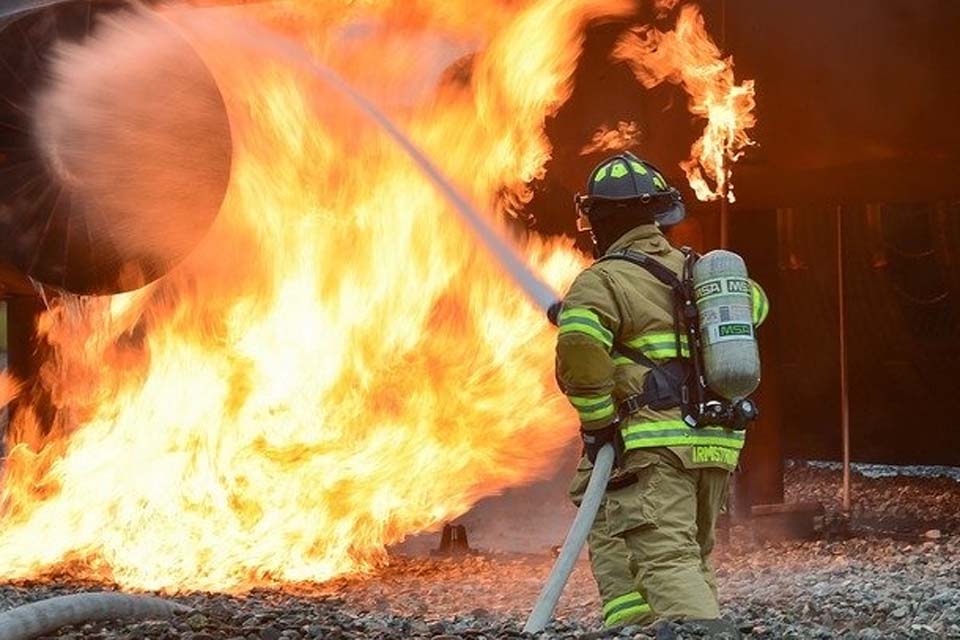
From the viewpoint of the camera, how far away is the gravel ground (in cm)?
515

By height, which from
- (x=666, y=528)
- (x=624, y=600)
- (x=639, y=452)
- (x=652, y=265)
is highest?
(x=652, y=265)

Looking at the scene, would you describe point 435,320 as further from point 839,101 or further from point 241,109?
point 839,101

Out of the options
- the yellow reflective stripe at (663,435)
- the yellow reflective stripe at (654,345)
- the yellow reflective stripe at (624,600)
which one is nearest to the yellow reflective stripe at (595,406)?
the yellow reflective stripe at (663,435)

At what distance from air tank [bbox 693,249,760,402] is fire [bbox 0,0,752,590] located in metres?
3.50

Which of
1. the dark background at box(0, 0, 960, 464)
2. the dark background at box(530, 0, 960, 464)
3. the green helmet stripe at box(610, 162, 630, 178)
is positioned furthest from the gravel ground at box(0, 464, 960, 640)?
the green helmet stripe at box(610, 162, 630, 178)

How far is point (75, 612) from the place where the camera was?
5.09 meters

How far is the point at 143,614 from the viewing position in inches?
215

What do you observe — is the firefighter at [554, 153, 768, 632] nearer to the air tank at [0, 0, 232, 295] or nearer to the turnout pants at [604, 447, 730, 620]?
the turnout pants at [604, 447, 730, 620]

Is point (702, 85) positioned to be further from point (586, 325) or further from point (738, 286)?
point (586, 325)

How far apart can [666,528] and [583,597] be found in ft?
8.07

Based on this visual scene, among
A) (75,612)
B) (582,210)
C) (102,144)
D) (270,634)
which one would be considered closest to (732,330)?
(582,210)

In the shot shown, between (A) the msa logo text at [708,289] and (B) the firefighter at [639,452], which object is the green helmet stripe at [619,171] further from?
(A) the msa logo text at [708,289]

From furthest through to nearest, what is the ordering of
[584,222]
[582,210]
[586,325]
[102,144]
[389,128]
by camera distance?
[389,128]
[102,144]
[584,222]
[582,210]
[586,325]

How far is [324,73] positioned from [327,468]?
92.5 inches
